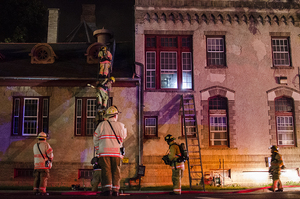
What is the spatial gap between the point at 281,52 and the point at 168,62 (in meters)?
6.23

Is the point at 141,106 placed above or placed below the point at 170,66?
below

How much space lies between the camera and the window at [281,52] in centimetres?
1666

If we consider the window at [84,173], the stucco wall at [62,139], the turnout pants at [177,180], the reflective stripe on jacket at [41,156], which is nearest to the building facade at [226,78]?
the stucco wall at [62,139]

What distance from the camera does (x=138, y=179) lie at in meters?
14.7

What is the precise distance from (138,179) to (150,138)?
2088 millimetres

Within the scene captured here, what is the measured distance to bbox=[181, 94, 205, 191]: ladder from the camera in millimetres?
14830

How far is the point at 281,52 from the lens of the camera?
1667 cm

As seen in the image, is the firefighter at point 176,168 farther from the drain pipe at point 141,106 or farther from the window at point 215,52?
the window at point 215,52

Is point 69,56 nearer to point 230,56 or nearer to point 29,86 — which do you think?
point 29,86

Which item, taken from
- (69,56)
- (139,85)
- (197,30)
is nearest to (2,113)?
(69,56)

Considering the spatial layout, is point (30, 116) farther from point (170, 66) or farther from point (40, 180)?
point (170, 66)

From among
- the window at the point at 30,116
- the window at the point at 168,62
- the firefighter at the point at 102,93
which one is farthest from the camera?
the window at the point at 168,62

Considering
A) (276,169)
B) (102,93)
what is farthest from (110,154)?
(276,169)

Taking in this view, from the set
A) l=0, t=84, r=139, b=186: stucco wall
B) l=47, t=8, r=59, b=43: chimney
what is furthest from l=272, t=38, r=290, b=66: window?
l=47, t=8, r=59, b=43: chimney
